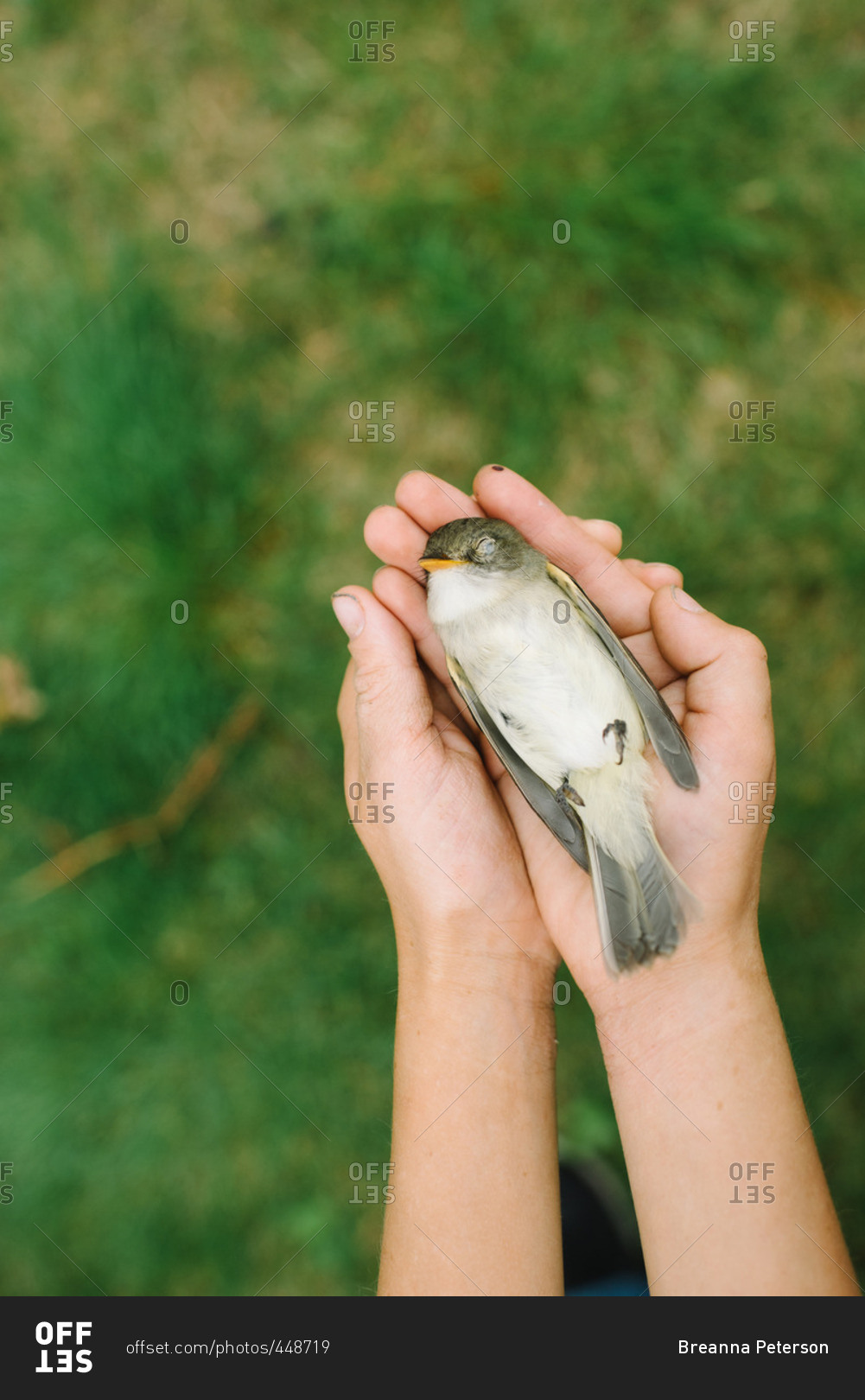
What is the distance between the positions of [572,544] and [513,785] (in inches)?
36.0

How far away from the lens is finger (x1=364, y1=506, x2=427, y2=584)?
322cm

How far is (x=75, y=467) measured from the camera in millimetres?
3891

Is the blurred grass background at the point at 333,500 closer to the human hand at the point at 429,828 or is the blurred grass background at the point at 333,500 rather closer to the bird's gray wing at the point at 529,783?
the human hand at the point at 429,828

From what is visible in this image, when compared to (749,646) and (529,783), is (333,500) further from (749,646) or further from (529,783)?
(749,646)

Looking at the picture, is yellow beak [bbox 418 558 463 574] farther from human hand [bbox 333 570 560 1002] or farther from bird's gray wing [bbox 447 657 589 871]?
bird's gray wing [bbox 447 657 589 871]

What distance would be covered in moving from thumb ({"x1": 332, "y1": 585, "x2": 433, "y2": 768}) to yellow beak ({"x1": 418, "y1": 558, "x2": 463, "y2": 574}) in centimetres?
20

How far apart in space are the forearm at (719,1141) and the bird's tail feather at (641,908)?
110mm

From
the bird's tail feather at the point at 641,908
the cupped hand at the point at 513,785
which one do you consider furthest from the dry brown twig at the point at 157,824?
the bird's tail feather at the point at 641,908

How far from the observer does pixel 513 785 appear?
320 cm
